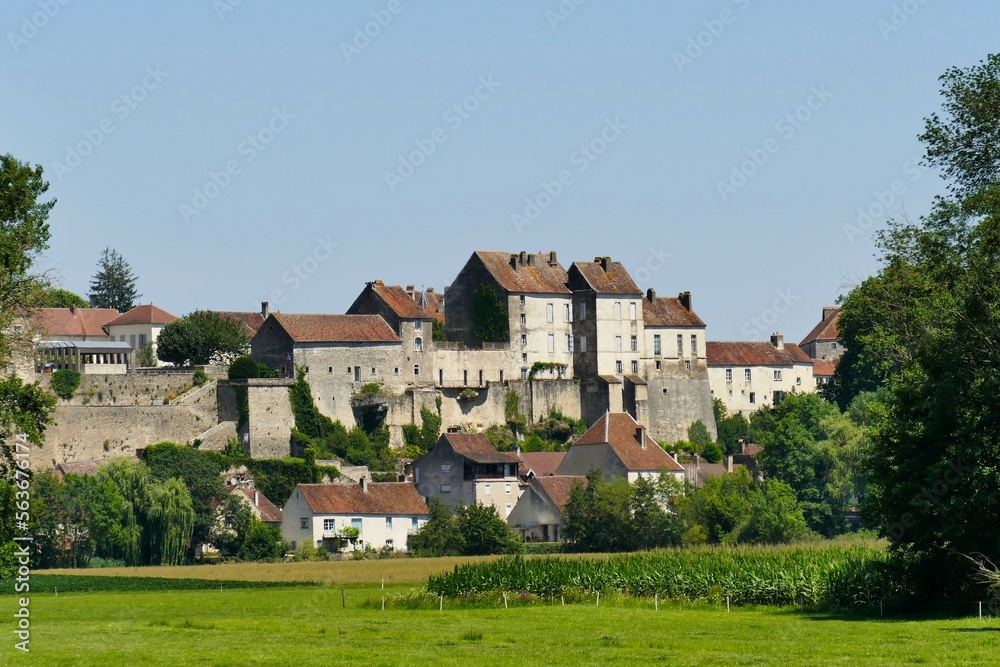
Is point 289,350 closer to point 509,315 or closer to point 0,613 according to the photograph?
point 509,315

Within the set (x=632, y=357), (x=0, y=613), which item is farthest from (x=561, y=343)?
(x=0, y=613)

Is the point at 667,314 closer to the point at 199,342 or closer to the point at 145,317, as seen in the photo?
the point at 199,342

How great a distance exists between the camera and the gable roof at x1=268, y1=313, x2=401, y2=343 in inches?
3593

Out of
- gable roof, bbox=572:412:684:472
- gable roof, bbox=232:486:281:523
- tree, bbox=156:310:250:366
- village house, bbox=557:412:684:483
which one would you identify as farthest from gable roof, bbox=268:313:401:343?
gable roof, bbox=572:412:684:472

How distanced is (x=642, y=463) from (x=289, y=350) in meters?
18.3

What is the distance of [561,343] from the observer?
333 feet

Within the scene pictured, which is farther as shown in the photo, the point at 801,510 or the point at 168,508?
the point at 801,510

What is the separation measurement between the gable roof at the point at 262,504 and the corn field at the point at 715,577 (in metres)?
33.3

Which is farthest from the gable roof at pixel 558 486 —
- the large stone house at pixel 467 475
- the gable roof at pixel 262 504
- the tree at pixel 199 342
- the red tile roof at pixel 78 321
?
the red tile roof at pixel 78 321

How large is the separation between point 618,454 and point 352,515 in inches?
521

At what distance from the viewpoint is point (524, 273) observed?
101 metres

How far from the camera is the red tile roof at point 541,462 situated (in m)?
89.8

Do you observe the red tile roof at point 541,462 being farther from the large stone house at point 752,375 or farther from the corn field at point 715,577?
the corn field at point 715,577

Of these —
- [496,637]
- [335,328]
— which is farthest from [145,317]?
[496,637]
